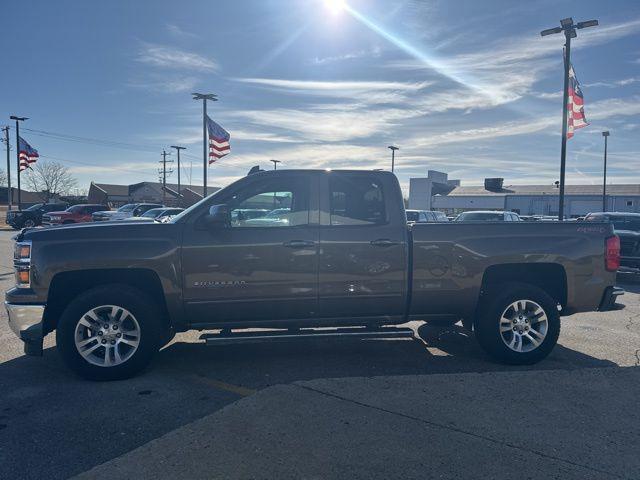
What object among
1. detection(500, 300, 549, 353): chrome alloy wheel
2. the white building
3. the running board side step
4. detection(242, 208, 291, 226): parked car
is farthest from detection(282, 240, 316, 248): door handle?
the white building

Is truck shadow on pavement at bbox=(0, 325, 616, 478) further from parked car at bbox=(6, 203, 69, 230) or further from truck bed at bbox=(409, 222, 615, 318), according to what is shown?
parked car at bbox=(6, 203, 69, 230)

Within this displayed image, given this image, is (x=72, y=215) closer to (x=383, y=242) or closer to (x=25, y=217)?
(x=25, y=217)

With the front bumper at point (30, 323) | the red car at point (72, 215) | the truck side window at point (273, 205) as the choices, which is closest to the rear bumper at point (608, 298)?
the truck side window at point (273, 205)

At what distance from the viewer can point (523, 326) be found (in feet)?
16.6

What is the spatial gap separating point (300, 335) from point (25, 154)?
32.9 meters

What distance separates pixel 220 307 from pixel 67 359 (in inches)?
56.5

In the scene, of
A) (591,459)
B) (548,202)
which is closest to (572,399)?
(591,459)

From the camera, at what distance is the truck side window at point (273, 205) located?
4766 millimetres

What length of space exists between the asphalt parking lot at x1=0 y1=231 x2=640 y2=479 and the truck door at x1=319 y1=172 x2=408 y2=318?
0.68 m

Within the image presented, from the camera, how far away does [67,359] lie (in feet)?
14.5

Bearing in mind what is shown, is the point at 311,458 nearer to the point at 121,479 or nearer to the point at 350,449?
the point at 350,449

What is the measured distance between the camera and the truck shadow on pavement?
3279 mm

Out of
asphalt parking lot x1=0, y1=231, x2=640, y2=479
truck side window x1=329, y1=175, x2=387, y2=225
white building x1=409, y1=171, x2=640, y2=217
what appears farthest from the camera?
white building x1=409, y1=171, x2=640, y2=217

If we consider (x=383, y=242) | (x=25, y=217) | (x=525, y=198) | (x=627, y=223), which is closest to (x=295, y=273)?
(x=383, y=242)
